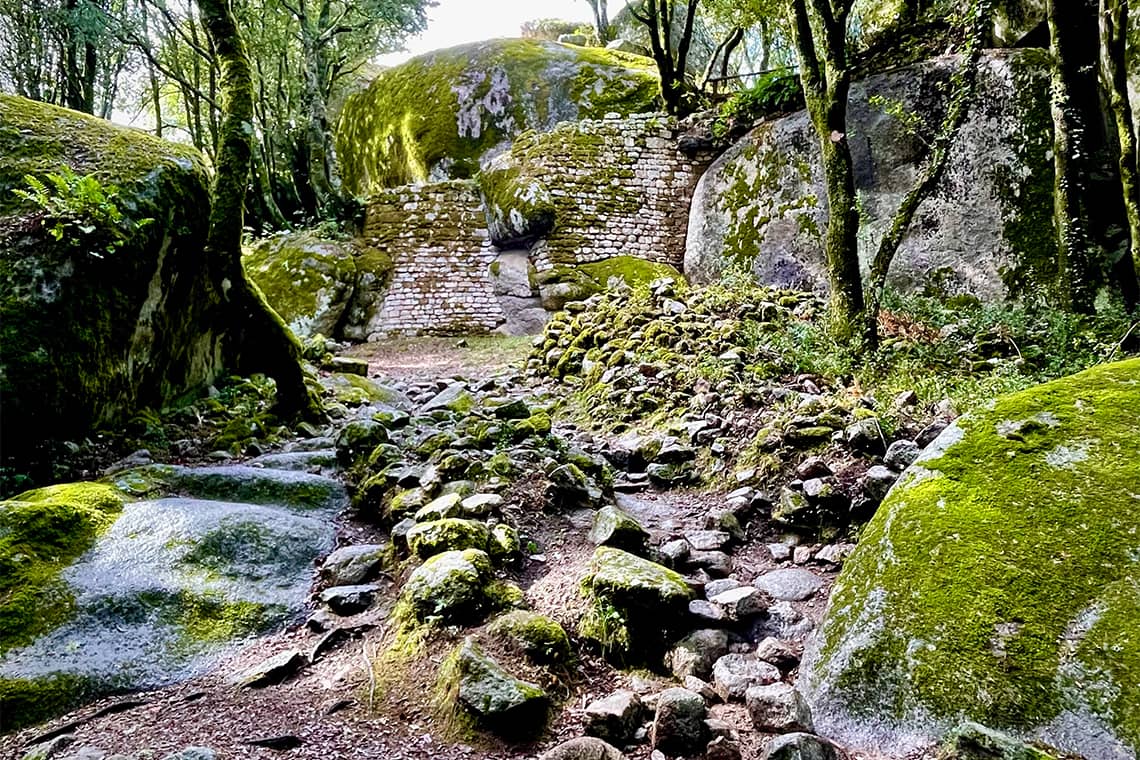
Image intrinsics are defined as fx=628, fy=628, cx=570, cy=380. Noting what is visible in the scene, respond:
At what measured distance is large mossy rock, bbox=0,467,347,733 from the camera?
7.61 feet

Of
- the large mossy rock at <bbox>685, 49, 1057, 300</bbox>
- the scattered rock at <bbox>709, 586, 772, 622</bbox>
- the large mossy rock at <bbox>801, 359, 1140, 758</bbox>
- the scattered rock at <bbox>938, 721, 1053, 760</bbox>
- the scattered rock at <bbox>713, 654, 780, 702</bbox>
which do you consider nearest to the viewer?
the scattered rock at <bbox>938, 721, 1053, 760</bbox>

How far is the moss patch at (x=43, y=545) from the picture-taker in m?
2.45

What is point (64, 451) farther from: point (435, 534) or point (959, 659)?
point (959, 659)

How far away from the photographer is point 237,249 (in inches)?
213

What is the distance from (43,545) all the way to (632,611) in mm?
2616

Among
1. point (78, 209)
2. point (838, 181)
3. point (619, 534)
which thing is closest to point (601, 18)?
point (838, 181)

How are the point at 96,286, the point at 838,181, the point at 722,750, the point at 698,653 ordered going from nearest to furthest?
the point at 722,750, the point at 698,653, the point at 96,286, the point at 838,181

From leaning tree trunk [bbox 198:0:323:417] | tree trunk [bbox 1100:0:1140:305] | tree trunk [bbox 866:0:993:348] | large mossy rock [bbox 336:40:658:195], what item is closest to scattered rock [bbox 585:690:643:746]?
leaning tree trunk [bbox 198:0:323:417]

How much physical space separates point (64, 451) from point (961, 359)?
706 centimetres

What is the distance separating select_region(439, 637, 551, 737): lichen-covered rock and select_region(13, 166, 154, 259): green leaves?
12.1 ft

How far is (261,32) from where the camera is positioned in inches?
624

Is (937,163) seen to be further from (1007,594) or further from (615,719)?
(615,719)

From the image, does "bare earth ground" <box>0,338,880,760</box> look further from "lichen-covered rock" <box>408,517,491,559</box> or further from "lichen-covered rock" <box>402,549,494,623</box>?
"lichen-covered rock" <box>408,517,491,559</box>

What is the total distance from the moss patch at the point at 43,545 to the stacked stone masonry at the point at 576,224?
9.87m
